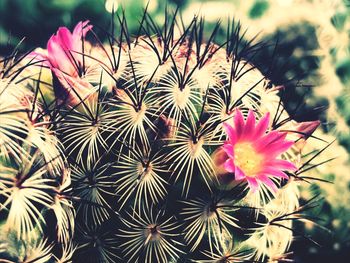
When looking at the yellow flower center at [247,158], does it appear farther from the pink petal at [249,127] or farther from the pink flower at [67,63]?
the pink flower at [67,63]

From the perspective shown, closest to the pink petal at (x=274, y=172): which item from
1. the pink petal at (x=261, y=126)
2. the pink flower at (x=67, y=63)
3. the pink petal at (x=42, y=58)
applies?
the pink petal at (x=261, y=126)

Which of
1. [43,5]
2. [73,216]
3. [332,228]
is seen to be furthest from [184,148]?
[43,5]

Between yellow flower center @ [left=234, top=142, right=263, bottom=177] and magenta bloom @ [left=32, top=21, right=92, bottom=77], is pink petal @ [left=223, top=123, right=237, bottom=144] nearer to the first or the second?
yellow flower center @ [left=234, top=142, right=263, bottom=177]

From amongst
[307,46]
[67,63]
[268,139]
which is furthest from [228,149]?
[307,46]

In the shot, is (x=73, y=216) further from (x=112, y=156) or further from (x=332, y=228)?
(x=332, y=228)

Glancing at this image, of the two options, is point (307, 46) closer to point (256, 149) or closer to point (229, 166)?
point (256, 149)

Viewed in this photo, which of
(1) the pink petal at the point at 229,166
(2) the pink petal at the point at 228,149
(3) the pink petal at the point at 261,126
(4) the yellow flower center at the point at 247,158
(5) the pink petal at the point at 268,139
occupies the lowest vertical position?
(1) the pink petal at the point at 229,166

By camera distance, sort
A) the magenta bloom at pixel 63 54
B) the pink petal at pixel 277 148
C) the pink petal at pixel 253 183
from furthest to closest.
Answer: the magenta bloom at pixel 63 54
the pink petal at pixel 277 148
the pink petal at pixel 253 183
